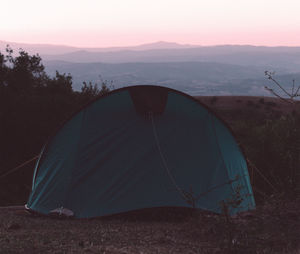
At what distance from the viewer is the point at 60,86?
2541 cm

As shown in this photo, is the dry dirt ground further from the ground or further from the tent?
the tent

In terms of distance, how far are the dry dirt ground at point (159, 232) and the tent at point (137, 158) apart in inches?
14.0

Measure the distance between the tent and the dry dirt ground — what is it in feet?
1.17

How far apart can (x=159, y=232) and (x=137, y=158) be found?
8.26 feet

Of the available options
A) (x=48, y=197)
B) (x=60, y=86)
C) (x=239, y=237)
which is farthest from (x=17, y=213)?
(x=60, y=86)

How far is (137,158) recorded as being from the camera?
10.1 metres

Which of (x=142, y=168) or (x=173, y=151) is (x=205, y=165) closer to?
(x=173, y=151)

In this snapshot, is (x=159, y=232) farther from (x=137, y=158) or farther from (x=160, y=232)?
(x=137, y=158)

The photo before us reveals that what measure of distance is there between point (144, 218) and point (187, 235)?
2121mm

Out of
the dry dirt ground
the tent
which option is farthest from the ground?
the tent

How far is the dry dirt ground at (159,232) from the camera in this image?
6.52 meters

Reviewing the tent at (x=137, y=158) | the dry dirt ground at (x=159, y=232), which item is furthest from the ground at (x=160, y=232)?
the tent at (x=137, y=158)

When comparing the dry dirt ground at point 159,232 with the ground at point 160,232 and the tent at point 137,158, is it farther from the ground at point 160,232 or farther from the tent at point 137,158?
the tent at point 137,158

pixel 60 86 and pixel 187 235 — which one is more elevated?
pixel 60 86
